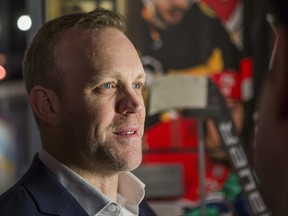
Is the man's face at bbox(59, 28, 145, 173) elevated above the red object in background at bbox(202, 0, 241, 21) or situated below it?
above

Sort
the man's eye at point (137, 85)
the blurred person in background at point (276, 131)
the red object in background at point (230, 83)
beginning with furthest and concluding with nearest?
the red object in background at point (230, 83)
the blurred person in background at point (276, 131)
the man's eye at point (137, 85)

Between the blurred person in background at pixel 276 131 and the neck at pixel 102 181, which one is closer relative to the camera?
the neck at pixel 102 181

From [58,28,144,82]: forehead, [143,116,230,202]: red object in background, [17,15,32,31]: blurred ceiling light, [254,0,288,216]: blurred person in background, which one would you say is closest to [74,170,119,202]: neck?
[58,28,144,82]: forehead

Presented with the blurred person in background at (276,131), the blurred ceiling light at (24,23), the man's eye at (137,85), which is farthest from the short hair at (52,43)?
the blurred ceiling light at (24,23)

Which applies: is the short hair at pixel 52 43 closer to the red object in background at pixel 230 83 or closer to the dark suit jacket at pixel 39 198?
the dark suit jacket at pixel 39 198

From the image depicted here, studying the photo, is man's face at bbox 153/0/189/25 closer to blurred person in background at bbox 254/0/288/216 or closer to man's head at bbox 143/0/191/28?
man's head at bbox 143/0/191/28

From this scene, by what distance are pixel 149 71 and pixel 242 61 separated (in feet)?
1.37

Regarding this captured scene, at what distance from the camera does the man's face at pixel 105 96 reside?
1.18 meters

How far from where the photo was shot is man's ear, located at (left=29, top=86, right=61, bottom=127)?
124cm

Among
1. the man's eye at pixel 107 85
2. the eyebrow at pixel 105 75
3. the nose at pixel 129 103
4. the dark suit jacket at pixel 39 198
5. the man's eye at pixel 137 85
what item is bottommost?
the dark suit jacket at pixel 39 198

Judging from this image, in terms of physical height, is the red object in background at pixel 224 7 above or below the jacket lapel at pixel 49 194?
below

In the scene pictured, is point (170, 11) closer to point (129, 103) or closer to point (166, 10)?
point (166, 10)

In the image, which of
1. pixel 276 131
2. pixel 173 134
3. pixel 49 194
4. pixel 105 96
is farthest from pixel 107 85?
pixel 173 134

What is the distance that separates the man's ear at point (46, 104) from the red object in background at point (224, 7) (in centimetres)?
165
